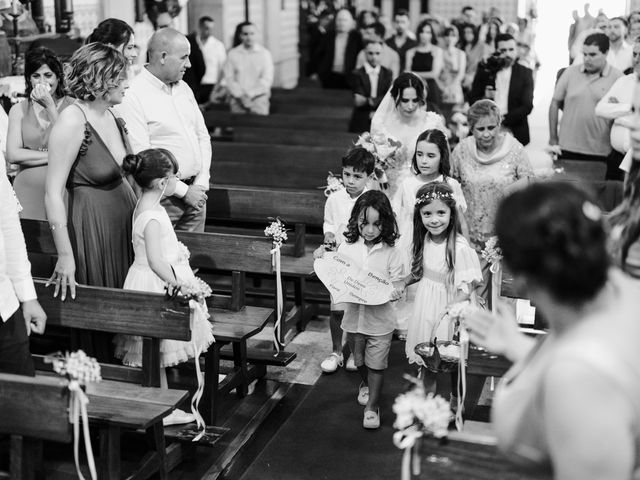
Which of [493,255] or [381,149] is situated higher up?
[381,149]

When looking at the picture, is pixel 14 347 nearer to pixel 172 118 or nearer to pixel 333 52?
pixel 172 118

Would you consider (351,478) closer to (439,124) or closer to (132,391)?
(132,391)

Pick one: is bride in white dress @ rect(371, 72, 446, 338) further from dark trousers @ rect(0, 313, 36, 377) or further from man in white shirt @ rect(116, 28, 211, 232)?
dark trousers @ rect(0, 313, 36, 377)

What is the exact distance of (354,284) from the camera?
492 centimetres

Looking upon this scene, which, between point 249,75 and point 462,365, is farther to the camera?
point 249,75

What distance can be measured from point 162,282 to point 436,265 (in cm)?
140

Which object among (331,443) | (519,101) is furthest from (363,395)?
(519,101)

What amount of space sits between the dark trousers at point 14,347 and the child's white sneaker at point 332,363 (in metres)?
2.34

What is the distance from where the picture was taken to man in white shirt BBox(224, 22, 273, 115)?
11.5 metres

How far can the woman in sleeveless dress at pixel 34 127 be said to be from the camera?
5695mm

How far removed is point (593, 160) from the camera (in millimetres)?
7898

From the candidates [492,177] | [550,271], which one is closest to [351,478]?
[492,177]

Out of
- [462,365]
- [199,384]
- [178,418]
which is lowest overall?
[178,418]

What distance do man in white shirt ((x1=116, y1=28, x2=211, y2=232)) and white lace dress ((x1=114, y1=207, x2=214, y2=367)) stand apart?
91cm
